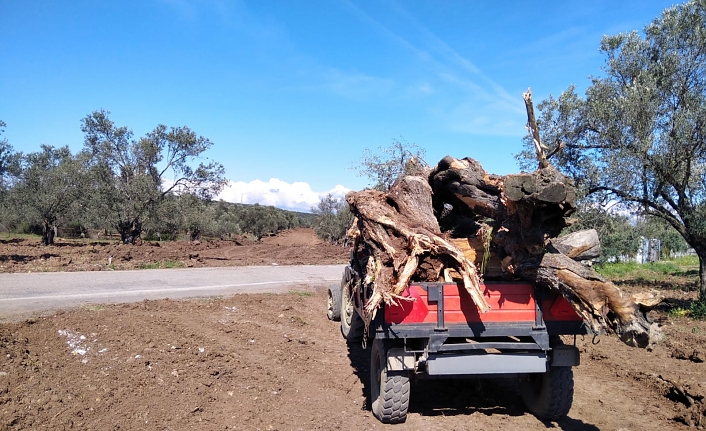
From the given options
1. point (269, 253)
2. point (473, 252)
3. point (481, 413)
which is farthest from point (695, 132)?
point (269, 253)

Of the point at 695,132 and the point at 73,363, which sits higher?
→ the point at 695,132

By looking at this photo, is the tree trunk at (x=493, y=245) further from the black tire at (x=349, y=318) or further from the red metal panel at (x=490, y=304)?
the black tire at (x=349, y=318)

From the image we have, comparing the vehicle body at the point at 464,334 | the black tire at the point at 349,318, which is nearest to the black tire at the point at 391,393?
the vehicle body at the point at 464,334

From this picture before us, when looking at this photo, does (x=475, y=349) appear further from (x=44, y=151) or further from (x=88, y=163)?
(x=44, y=151)

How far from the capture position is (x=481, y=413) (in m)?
5.10

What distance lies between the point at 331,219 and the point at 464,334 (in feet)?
117

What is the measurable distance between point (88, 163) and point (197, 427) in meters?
27.7

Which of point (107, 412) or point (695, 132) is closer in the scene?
point (107, 412)

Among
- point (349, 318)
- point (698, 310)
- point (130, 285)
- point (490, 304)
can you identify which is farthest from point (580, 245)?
point (130, 285)

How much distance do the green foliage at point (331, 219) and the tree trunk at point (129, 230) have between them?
48.3ft

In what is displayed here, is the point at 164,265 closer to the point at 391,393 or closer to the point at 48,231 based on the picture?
the point at 48,231

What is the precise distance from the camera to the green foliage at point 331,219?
37812 millimetres

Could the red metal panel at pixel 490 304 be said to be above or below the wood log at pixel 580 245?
below

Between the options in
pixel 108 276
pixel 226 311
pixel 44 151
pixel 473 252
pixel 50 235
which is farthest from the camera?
pixel 44 151
